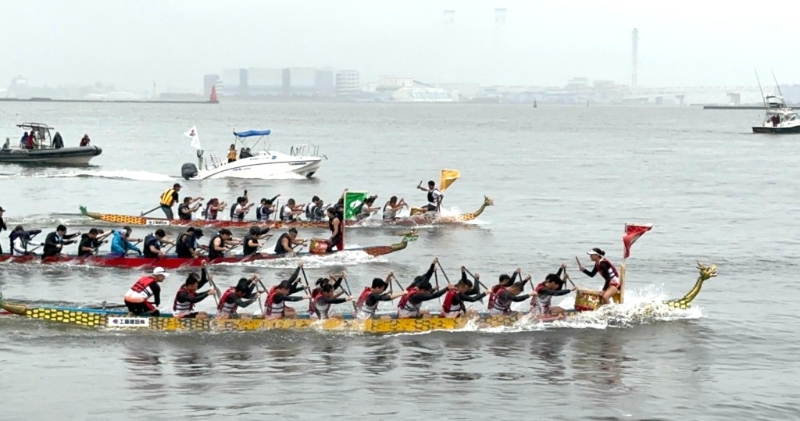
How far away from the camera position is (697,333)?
25156 millimetres

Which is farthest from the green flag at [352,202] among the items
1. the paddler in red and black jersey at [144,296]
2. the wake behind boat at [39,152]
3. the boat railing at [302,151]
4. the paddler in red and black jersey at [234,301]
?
the wake behind boat at [39,152]

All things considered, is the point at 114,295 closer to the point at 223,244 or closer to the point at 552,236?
the point at 223,244

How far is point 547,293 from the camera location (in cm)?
2430

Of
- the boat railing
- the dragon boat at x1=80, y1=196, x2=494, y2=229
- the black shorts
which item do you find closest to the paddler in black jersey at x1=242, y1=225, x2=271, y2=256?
the dragon boat at x1=80, y1=196, x2=494, y2=229

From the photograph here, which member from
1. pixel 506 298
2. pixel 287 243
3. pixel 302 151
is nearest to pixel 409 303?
pixel 506 298

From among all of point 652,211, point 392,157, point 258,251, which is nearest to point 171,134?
point 392,157

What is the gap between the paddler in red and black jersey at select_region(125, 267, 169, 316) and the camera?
22875 millimetres

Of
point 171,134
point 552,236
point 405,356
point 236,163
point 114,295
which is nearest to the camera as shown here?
point 405,356

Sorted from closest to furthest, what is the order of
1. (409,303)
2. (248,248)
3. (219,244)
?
(409,303), (219,244), (248,248)

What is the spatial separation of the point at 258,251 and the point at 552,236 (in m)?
13.4

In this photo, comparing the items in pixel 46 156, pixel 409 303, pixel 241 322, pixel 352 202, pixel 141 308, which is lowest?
pixel 241 322

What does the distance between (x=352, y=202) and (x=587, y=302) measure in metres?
14.5

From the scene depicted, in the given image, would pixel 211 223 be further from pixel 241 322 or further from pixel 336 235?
pixel 241 322

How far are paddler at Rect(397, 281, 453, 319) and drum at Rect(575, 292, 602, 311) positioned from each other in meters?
3.38
